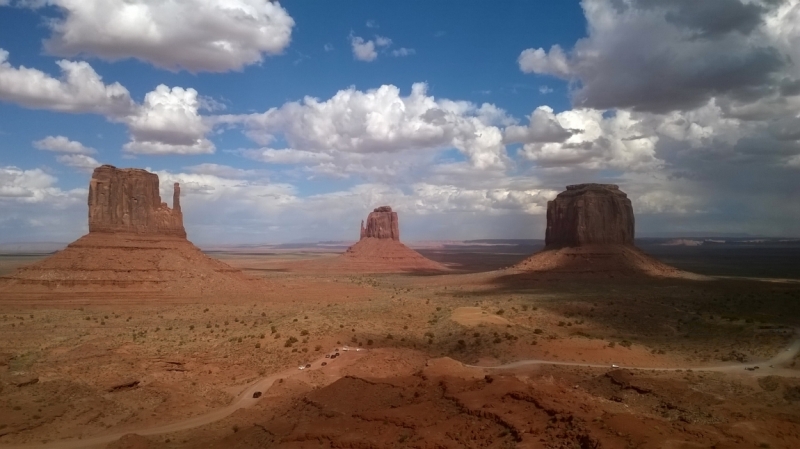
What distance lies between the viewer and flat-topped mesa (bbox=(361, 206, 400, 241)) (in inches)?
5266

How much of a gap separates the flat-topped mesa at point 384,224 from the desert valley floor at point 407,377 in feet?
285

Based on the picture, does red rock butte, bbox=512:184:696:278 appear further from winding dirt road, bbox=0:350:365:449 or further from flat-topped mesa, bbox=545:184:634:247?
winding dirt road, bbox=0:350:365:449

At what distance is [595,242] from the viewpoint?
272 ft

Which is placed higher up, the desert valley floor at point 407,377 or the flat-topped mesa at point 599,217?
the flat-topped mesa at point 599,217

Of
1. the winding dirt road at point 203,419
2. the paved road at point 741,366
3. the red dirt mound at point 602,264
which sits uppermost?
the red dirt mound at point 602,264

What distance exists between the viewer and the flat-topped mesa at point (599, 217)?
82750 mm

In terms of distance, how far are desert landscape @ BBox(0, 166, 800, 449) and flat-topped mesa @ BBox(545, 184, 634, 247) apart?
69.5ft


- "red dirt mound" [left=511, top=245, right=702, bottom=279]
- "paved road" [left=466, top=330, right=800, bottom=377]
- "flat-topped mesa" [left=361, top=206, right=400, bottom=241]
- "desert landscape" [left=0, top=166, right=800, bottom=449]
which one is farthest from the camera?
"flat-topped mesa" [left=361, top=206, right=400, bottom=241]

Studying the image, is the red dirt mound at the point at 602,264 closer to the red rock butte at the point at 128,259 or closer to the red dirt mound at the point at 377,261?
the red dirt mound at the point at 377,261

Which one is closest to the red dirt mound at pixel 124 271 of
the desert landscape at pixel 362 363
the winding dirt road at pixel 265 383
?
the desert landscape at pixel 362 363

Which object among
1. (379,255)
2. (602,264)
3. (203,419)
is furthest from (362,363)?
(379,255)

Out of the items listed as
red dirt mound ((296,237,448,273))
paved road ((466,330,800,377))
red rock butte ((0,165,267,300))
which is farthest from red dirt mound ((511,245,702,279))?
paved road ((466,330,800,377))

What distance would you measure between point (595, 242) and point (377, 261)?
54977 millimetres

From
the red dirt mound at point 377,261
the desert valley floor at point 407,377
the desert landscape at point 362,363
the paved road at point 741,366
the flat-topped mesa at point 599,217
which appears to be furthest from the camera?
the red dirt mound at point 377,261
